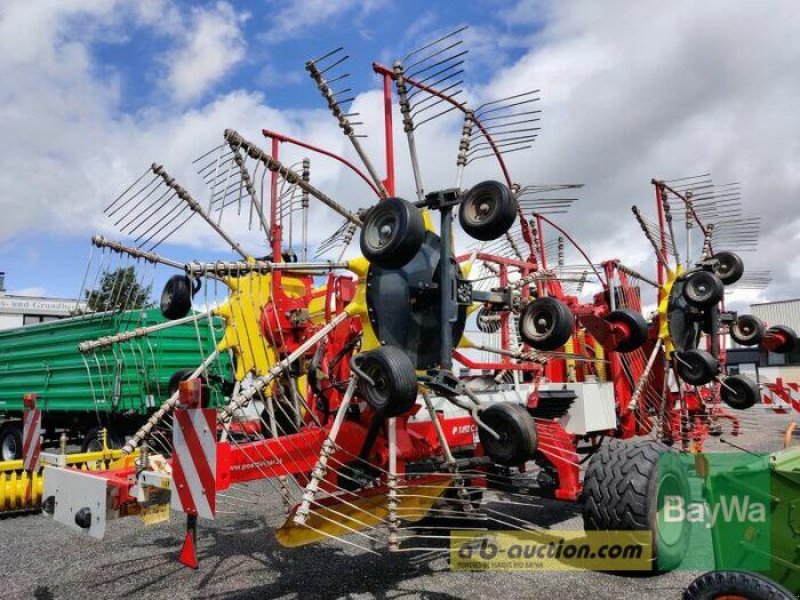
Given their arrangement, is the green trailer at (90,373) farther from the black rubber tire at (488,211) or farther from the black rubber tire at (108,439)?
the black rubber tire at (488,211)

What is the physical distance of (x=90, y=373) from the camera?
9852mm

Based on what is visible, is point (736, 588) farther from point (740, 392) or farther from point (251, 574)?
point (740, 392)

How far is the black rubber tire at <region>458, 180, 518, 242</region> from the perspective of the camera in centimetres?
330

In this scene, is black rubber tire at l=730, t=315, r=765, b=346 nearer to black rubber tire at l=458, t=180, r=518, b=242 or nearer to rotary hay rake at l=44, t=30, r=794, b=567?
rotary hay rake at l=44, t=30, r=794, b=567

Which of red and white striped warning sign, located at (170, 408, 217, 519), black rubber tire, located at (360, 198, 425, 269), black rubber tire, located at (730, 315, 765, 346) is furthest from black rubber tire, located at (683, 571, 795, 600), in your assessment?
black rubber tire, located at (730, 315, 765, 346)

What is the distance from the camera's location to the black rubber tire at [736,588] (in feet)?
8.25

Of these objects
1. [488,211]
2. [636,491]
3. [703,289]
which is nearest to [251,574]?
[636,491]

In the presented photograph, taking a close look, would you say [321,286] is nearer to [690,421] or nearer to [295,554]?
[295,554]

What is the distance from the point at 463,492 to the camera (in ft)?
13.3

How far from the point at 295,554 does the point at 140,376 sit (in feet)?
18.2

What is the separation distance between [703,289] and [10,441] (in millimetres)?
11616

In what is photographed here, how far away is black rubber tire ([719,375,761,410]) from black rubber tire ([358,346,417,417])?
5.73m

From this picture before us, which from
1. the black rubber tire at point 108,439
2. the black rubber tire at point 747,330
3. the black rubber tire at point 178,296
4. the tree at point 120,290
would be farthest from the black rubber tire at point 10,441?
the black rubber tire at point 747,330

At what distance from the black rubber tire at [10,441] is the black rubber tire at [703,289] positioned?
10.9 m
